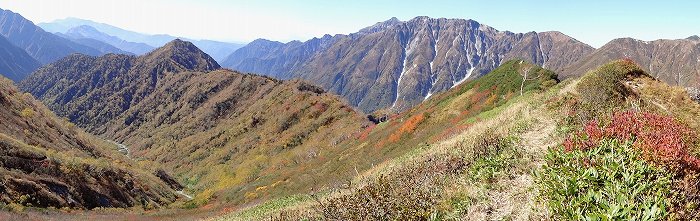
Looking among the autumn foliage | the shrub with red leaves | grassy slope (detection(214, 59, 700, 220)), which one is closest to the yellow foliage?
the autumn foliage

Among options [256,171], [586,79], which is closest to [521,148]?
[586,79]

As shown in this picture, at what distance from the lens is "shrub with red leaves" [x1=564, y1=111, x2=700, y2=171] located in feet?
28.6

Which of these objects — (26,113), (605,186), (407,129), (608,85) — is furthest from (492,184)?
(26,113)

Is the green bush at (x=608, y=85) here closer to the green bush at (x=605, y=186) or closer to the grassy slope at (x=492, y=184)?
the grassy slope at (x=492, y=184)

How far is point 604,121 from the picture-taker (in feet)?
42.3

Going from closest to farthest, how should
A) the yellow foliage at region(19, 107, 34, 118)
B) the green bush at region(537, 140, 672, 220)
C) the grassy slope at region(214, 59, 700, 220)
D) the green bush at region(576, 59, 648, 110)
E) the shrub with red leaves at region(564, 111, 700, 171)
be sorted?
1. the green bush at region(537, 140, 672, 220)
2. the grassy slope at region(214, 59, 700, 220)
3. the shrub with red leaves at region(564, 111, 700, 171)
4. the green bush at region(576, 59, 648, 110)
5. the yellow foliage at region(19, 107, 34, 118)

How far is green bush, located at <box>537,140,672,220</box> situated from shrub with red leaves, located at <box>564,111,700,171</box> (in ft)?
1.24

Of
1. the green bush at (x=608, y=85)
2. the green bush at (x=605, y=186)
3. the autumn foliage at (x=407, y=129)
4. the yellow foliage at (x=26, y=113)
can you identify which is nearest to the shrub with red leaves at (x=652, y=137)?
the green bush at (x=605, y=186)

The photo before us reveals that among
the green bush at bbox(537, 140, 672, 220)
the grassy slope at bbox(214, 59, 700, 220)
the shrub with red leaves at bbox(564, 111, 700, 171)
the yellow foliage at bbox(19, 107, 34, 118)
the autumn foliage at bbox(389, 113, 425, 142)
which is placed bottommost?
the yellow foliage at bbox(19, 107, 34, 118)

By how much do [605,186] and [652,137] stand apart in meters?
3.42

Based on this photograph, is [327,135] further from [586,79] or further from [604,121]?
[604,121]

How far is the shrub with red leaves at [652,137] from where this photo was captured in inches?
343

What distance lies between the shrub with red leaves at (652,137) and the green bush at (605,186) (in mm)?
377

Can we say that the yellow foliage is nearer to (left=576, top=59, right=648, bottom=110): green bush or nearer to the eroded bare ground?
(left=576, top=59, right=648, bottom=110): green bush
